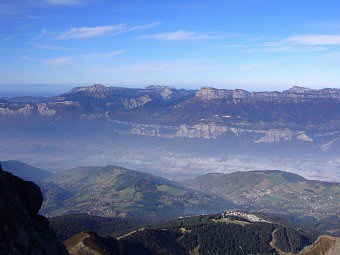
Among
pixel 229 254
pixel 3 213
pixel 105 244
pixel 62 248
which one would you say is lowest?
pixel 229 254

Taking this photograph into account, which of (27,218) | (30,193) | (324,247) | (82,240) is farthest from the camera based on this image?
(324,247)

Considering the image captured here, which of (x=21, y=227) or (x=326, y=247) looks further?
(x=326, y=247)

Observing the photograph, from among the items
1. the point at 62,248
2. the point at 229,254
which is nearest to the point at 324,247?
the point at 229,254

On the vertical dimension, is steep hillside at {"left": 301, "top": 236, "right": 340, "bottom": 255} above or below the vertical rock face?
below

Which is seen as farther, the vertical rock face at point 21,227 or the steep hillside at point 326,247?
the steep hillside at point 326,247

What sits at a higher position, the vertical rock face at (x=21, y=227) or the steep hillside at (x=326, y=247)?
the vertical rock face at (x=21, y=227)

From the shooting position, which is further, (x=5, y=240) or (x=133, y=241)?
(x=133, y=241)

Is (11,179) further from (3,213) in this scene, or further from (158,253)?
(158,253)

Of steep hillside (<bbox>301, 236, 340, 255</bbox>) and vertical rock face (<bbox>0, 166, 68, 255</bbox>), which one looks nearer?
vertical rock face (<bbox>0, 166, 68, 255</bbox>)
